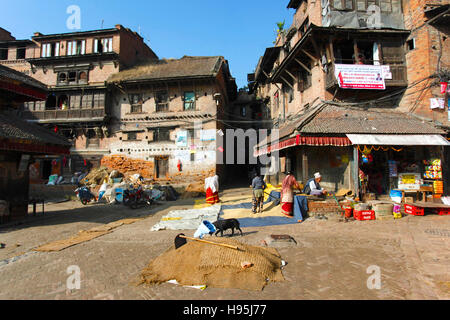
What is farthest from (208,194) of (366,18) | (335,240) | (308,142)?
(366,18)

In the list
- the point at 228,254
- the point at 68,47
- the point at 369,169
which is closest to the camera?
the point at 228,254

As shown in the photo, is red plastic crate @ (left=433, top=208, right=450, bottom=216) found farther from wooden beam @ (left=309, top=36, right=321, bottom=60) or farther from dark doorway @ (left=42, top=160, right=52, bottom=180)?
dark doorway @ (left=42, top=160, right=52, bottom=180)

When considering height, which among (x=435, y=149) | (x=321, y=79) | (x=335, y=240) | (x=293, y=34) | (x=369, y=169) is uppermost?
(x=293, y=34)

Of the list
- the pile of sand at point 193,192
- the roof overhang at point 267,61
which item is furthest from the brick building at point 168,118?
the roof overhang at point 267,61

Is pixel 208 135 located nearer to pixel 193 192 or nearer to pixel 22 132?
pixel 193 192

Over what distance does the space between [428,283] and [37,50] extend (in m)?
36.4

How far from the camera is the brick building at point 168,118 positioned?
21516mm

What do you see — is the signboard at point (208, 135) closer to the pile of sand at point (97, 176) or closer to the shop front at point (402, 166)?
the pile of sand at point (97, 176)

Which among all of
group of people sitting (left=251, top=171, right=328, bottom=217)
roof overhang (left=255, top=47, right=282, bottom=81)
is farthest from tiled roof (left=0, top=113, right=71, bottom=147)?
roof overhang (left=255, top=47, right=282, bottom=81)

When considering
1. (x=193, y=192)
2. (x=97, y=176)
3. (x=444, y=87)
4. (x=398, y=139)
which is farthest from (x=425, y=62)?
(x=97, y=176)

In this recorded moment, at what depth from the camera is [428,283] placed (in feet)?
13.1

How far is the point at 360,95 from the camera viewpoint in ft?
43.1

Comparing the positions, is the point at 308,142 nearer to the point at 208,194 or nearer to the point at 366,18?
the point at 208,194

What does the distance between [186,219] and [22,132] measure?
8193 mm
